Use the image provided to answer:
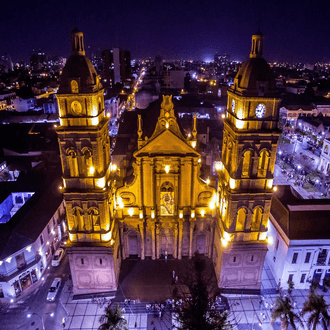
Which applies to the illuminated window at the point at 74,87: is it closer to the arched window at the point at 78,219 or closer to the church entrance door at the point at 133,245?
the arched window at the point at 78,219

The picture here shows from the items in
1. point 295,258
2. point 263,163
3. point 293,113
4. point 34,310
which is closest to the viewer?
point 263,163

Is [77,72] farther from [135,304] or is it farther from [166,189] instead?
[135,304]

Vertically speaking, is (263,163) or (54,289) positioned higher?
(263,163)

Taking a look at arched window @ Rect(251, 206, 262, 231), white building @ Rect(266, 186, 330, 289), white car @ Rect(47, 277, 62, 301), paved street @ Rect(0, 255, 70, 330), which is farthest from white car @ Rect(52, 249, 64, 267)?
white building @ Rect(266, 186, 330, 289)

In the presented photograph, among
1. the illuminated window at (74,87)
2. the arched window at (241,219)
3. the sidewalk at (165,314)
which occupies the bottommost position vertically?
the sidewalk at (165,314)

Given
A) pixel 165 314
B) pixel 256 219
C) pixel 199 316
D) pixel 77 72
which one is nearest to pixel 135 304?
pixel 165 314

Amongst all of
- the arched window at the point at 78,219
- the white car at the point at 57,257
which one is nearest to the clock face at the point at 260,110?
the arched window at the point at 78,219
